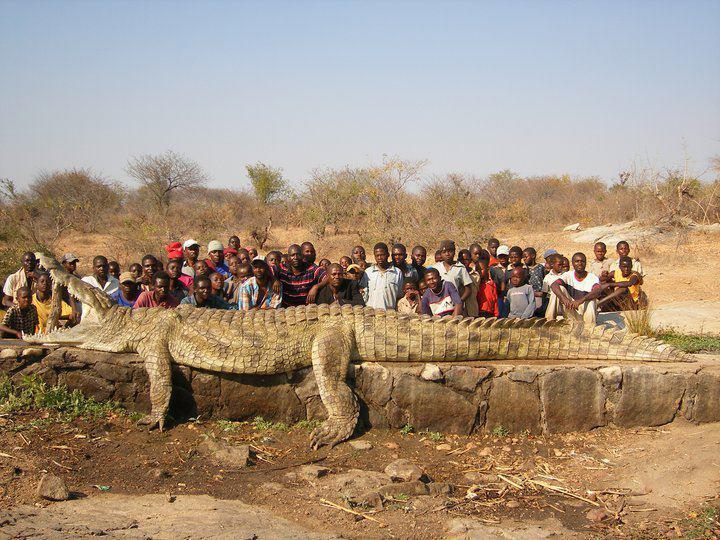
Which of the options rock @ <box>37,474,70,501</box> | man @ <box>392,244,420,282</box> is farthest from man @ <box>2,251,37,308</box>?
man @ <box>392,244,420,282</box>

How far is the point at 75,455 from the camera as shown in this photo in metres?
4.81

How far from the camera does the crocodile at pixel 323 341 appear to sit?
5371mm

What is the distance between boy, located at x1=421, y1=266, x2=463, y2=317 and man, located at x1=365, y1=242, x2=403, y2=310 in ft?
1.83

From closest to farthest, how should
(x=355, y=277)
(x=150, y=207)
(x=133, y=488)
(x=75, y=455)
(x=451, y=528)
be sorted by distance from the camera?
(x=451, y=528) < (x=133, y=488) < (x=75, y=455) < (x=355, y=277) < (x=150, y=207)

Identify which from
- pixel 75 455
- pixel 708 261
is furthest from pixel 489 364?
pixel 708 261

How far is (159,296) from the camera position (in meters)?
6.23

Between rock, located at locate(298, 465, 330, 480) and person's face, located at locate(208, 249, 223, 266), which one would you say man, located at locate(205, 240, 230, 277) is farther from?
rock, located at locate(298, 465, 330, 480)

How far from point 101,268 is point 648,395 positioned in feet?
19.4

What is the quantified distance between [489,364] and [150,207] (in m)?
25.0

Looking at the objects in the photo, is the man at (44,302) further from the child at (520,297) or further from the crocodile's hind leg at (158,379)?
the child at (520,297)

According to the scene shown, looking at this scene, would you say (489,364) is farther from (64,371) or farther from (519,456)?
(64,371)

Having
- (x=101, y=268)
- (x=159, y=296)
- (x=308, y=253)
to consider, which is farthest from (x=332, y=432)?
A: (x=101, y=268)

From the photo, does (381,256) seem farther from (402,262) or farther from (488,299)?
(488,299)

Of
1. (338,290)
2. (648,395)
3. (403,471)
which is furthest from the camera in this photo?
(338,290)
